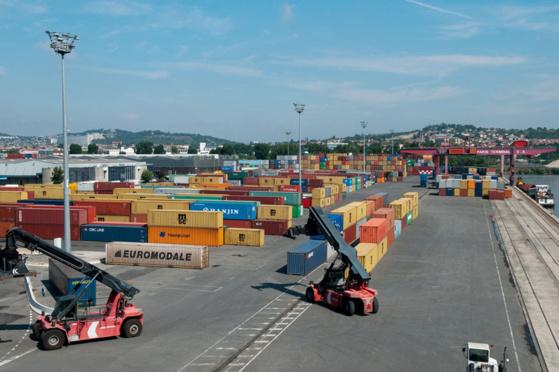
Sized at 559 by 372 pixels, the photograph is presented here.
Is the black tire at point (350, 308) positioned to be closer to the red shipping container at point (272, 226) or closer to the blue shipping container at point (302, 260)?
the blue shipping container at point (302, 260)

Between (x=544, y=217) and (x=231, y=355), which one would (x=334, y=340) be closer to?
(x=231, y=355)

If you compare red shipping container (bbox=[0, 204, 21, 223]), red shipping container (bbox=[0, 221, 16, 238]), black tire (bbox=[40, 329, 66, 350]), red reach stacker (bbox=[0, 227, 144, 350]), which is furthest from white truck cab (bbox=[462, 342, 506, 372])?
red shipping container (bbox=[0, 221, 16, 238])

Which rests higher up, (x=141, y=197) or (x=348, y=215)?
(x=141, y=197)

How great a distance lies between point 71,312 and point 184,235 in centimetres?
→ 2615

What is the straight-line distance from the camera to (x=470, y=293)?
36969mm

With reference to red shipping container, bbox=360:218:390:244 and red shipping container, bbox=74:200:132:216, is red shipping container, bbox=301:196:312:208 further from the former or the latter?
red shipping container, bbox=360:218:390:244

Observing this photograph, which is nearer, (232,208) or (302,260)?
(302,260)

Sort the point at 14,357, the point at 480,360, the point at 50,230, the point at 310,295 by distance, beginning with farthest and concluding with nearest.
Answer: the point at 50,230, the point at 310,295, the point at 14,357, the point at 480,360

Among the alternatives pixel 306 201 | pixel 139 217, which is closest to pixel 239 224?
pixel 139 217

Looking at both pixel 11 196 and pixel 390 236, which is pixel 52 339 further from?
pixel 11 196

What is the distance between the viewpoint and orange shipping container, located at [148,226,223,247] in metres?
52.0

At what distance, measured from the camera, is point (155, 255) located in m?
44.2

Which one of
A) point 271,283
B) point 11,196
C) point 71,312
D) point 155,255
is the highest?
point 11,196

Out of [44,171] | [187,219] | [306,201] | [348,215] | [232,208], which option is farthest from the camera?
[44,171]
